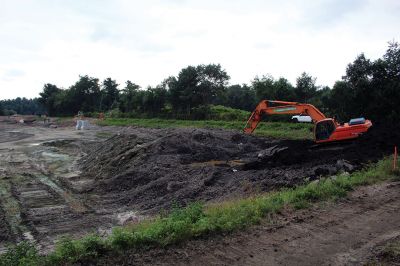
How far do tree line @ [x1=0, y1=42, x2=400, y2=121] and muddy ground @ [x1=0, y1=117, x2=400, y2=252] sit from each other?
5.75 m

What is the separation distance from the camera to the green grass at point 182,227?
22.5ft

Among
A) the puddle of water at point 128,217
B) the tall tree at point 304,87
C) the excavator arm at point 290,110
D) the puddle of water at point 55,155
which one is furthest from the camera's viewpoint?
the tall tree at point 304,87

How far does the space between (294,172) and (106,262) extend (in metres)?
9.54

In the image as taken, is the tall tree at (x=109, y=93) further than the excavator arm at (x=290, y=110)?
Yes

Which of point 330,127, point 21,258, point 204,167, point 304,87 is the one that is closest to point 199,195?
point 204,167

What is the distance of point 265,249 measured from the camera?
7.32m

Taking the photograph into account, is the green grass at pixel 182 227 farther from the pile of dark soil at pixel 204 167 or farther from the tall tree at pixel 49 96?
the tall tree at pixel 49 96

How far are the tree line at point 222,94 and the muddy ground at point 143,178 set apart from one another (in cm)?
575

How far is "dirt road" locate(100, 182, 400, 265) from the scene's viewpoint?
6902mm

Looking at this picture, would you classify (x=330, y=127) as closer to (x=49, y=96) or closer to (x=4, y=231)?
(x=4, y=231)

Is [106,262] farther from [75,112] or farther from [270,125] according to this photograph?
[75,112]

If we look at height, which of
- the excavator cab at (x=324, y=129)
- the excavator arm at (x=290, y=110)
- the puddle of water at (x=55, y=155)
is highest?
the excavator arm at (x=290, y=110)

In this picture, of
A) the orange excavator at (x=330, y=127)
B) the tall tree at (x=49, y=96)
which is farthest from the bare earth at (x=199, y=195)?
the tall tree at (x=49, y=96)

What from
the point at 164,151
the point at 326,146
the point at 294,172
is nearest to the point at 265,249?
the point at 294,172
